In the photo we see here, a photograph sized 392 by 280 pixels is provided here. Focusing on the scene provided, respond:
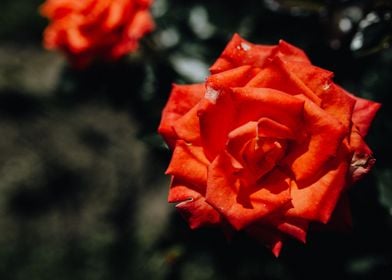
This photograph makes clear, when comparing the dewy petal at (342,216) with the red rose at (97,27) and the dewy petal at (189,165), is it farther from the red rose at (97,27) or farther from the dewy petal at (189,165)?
the red rose at (97,27)

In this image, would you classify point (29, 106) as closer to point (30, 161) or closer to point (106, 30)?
point (30, 161)

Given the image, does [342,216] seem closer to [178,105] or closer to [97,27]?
[178,105]

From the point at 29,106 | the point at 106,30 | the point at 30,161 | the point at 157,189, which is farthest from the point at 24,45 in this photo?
the point at 106,30

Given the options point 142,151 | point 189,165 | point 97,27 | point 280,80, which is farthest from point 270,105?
point 142,151

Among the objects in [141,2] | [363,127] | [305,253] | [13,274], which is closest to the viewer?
[363,127]

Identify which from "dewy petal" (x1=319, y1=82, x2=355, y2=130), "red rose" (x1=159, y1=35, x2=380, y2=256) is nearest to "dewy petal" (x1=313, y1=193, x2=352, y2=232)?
"red rose" (x1=159, y1=35, x2=380, y2=256)

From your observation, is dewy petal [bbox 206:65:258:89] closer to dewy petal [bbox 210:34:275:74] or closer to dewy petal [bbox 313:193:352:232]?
dewy petal [bbox 210:34:275:74]

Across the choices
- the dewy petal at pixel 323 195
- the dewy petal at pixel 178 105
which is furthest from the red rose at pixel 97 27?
the dewy petal at pixel 323 195
